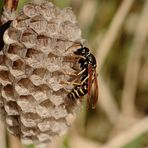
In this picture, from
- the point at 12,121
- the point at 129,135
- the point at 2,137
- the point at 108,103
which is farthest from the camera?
the point at 108,103

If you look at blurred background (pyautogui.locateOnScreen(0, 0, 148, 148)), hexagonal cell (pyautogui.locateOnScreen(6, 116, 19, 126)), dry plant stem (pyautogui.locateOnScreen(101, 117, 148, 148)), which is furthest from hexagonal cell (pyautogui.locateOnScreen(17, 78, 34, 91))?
blurred background (pyautogui.locateOnScreen(0, 0, 148, 148))

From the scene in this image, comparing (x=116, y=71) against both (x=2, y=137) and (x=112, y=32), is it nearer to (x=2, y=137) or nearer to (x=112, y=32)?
(x=112, y=32)

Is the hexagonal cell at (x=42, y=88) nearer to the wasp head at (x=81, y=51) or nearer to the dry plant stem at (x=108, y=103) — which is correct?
the wasp head at (x=81, y=51)

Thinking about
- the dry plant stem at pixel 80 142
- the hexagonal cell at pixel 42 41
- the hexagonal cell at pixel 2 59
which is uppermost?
the hexagonal cell at pixel 42 41

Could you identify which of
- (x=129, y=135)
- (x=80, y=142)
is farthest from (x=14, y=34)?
(x=80, y=142)

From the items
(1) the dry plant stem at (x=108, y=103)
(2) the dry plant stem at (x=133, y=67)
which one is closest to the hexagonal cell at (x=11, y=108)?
(1) the dry plant stem at (x=108, y=103)

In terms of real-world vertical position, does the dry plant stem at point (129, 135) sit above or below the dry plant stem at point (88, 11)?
below

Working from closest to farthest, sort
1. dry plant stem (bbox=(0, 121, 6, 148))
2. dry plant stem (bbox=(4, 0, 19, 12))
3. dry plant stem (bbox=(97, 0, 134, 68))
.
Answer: dry plant stem (bbox=(4, 0, 19, 12)) < dry plant stem (bbox=(0, 121, 6, 148)) < dry plant stem (bbox=(97, 0, 134, 68))

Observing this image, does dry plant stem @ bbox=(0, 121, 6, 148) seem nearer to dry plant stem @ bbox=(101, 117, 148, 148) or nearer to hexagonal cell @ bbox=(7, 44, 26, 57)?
hexagonal cell @ bbox=(7, 44, 26, 57)
